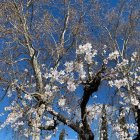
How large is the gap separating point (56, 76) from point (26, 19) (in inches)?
243

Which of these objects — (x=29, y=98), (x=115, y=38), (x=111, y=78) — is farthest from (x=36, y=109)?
(x=115, y=38)

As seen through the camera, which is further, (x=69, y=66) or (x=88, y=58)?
(x=69, y=66)

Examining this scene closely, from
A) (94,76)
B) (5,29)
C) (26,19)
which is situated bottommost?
(94,76)

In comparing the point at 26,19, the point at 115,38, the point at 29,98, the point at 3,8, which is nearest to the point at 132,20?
the point at 115,38

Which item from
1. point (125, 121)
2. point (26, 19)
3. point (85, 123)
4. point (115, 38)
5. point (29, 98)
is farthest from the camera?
point (115, 38)

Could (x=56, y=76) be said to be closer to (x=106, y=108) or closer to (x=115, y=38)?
(x=106, y=108)

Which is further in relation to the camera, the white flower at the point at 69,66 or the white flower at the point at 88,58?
the white flower at the point at 69,66

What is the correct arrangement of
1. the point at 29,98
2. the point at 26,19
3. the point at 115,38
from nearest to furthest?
the point at 29,98 < the point at 26,19 < the point at 115,38

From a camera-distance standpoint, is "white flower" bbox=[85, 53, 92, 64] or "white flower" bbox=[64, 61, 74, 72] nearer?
"white flower" bbox=[85, 53, 92, 64]

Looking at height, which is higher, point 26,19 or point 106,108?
point 26,19

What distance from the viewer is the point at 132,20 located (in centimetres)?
2034

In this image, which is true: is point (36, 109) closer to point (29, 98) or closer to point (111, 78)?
point (29, 98)

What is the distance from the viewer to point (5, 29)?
1551cm

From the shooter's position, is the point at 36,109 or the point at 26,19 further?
the point at 26,19
